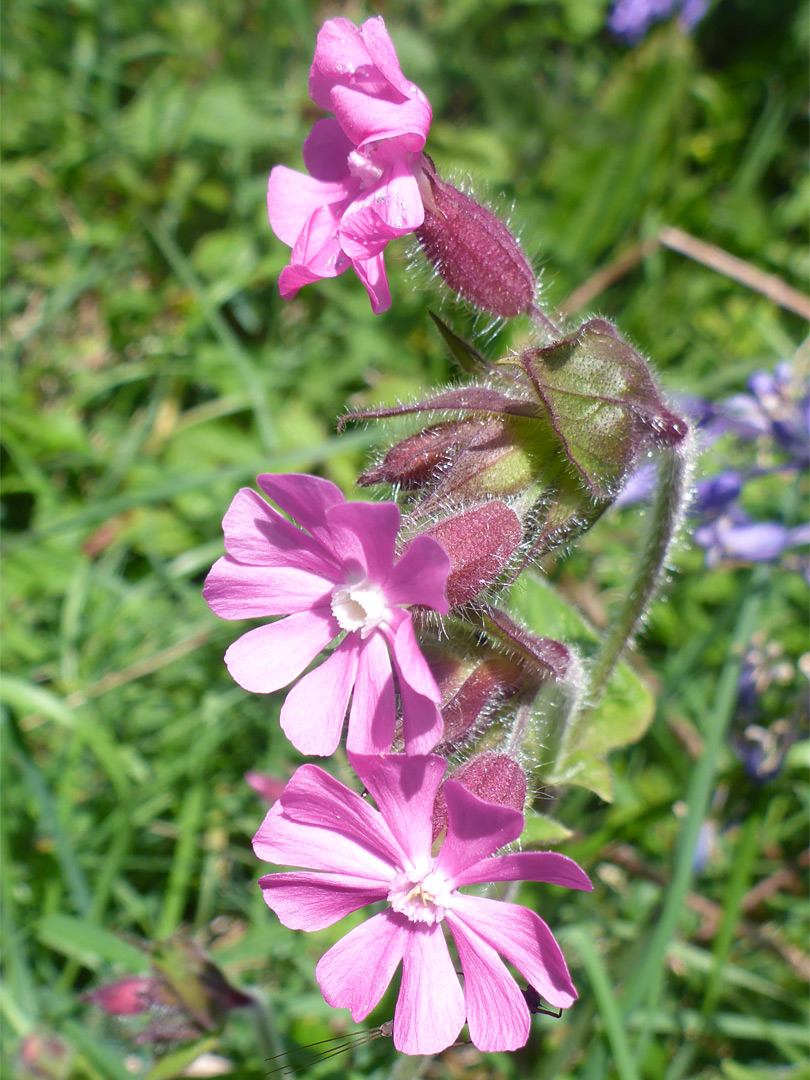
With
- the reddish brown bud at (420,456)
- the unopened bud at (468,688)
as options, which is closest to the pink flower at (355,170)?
the reddish brown bud at (420,456)

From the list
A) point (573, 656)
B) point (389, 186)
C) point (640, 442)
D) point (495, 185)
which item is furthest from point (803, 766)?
point (495, 185)

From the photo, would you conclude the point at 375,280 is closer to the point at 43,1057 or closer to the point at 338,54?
the point at 338,54

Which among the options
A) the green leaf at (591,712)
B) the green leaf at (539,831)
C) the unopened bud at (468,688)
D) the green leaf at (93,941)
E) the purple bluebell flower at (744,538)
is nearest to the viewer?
the unopened bud at (468,688)

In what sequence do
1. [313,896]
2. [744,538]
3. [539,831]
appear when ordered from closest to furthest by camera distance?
[313,896] < [539,831] < [744,538]

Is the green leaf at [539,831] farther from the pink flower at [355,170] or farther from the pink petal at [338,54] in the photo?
the pink petal at [338,54]

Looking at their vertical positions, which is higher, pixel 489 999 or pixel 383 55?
pixel 383 55

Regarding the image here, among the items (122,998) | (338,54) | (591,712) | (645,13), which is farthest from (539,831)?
(645,13)

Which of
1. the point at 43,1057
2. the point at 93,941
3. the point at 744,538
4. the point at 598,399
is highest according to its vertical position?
the point at 598,399
